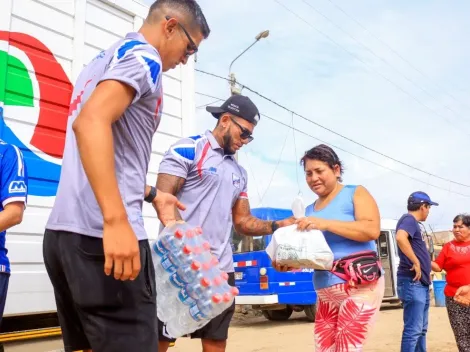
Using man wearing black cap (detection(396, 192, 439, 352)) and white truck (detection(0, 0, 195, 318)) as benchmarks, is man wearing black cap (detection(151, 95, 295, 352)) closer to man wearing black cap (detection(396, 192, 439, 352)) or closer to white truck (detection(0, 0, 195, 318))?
white truck (detection(0, 0, 195, 318))

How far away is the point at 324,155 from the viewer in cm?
349

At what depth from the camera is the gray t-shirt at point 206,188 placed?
10.4 feet

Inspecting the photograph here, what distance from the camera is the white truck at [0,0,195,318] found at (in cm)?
339

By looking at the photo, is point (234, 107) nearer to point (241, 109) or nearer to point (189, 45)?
point (241, 109)

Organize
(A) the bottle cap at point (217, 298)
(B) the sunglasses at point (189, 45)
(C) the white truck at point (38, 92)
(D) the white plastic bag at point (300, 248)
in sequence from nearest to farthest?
1. (B) the sunglasses at point (189, 45)
2. (A) the bottle cap at point (217, 298)
3. (D) the white plastic bag at point (300, 248)
4. (C) the white truck at point (38, 92)

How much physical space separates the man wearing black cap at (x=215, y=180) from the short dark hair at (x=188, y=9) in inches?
50.3

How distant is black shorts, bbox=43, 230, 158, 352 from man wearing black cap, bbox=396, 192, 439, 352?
3965 mm

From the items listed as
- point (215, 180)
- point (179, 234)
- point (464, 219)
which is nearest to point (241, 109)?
point (215, 180)

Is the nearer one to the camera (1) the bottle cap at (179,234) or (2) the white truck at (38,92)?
(1) the bottle cap at (179,234)

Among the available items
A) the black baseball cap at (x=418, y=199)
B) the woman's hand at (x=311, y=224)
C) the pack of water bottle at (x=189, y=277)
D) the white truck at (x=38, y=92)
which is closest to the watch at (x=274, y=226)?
the woman's hand at (x=311, y=224)

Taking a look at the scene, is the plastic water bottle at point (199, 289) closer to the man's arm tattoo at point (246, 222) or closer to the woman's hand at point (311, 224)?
the woman's hand at point (311, 224)

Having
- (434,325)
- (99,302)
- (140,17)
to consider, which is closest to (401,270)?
(140,17)

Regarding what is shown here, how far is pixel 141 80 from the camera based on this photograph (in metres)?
Result: 1.69

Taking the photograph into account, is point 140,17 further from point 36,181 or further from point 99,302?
point 99,302
